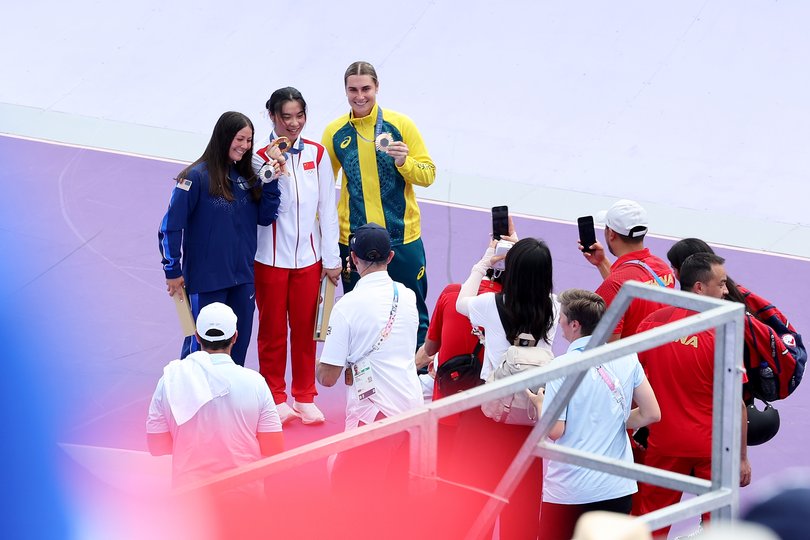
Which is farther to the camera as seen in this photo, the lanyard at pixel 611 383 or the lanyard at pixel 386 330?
the lanyard at pixel 386 330

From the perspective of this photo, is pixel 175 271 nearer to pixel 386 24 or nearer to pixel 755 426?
pixel 755 426

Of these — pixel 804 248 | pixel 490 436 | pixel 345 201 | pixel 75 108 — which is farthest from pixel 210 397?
pixel 75 108

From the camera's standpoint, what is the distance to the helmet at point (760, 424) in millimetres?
4445

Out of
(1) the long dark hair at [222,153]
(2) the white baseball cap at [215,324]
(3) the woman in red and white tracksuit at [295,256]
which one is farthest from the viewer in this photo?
(3) the woman in red and white tracksuit at [295,256]

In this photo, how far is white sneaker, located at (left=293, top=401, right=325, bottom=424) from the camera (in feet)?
19.4

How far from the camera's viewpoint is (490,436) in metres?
4.15

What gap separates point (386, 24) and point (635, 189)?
3.61 meters

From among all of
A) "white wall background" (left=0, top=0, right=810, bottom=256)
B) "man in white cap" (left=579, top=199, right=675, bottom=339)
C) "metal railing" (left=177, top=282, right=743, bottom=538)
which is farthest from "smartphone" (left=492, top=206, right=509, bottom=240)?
"white wall background" (left=0, top=0, right=810, bottom=256)

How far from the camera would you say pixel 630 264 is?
4.74m

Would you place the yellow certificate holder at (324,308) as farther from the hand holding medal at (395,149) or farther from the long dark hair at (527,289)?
the long dark hair at (527,289)

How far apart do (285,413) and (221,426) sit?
206 cm

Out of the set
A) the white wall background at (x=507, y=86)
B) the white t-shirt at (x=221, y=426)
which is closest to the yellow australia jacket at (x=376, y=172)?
the white t-shirt at (x=221, y=426)

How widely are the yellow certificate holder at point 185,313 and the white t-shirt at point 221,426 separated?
4.97 ft

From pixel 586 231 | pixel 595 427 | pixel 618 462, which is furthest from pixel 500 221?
pixel 618 462
